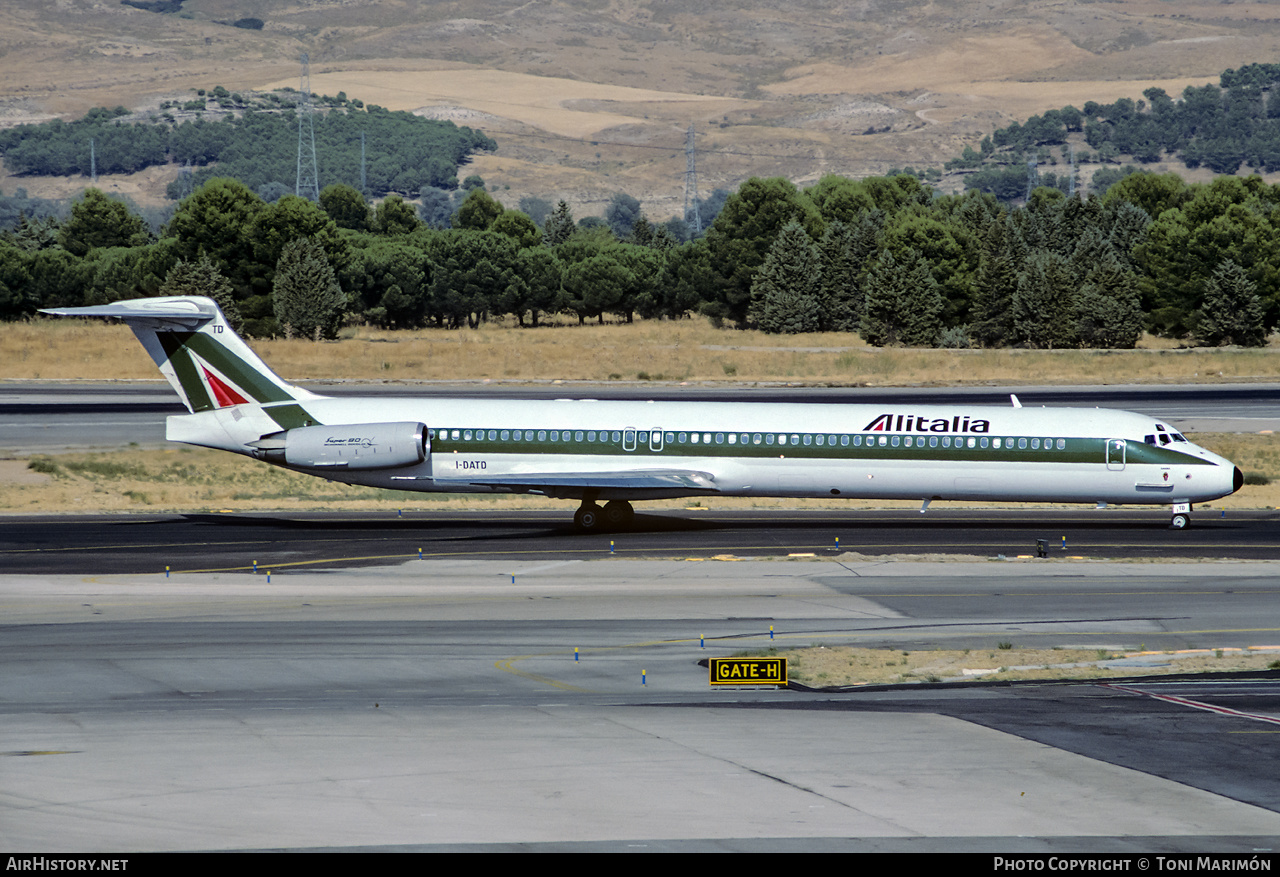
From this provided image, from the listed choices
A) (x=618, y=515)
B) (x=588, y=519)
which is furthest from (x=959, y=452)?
(x=588, y=519)

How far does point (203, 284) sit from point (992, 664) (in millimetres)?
87024

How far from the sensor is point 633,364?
8450 centimetres

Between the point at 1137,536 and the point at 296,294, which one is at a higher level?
the point at 296,294

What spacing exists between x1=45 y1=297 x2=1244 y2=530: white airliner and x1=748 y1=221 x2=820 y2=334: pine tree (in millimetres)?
81553

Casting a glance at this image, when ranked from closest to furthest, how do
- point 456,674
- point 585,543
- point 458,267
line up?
point 456,674
point 585,543
point 458,267

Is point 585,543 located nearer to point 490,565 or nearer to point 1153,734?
point 490,565

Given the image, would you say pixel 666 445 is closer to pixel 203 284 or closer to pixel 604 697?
pixel 604 697

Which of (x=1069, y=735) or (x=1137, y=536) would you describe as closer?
(x=1069, y=735)

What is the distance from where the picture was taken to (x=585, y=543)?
37.0 meters

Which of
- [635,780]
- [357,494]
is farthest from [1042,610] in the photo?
[357,494]

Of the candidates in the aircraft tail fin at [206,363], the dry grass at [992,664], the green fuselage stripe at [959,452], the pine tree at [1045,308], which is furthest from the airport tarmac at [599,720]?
the pine tree at [1045,308]

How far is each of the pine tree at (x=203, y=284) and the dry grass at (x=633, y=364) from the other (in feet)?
27.1
